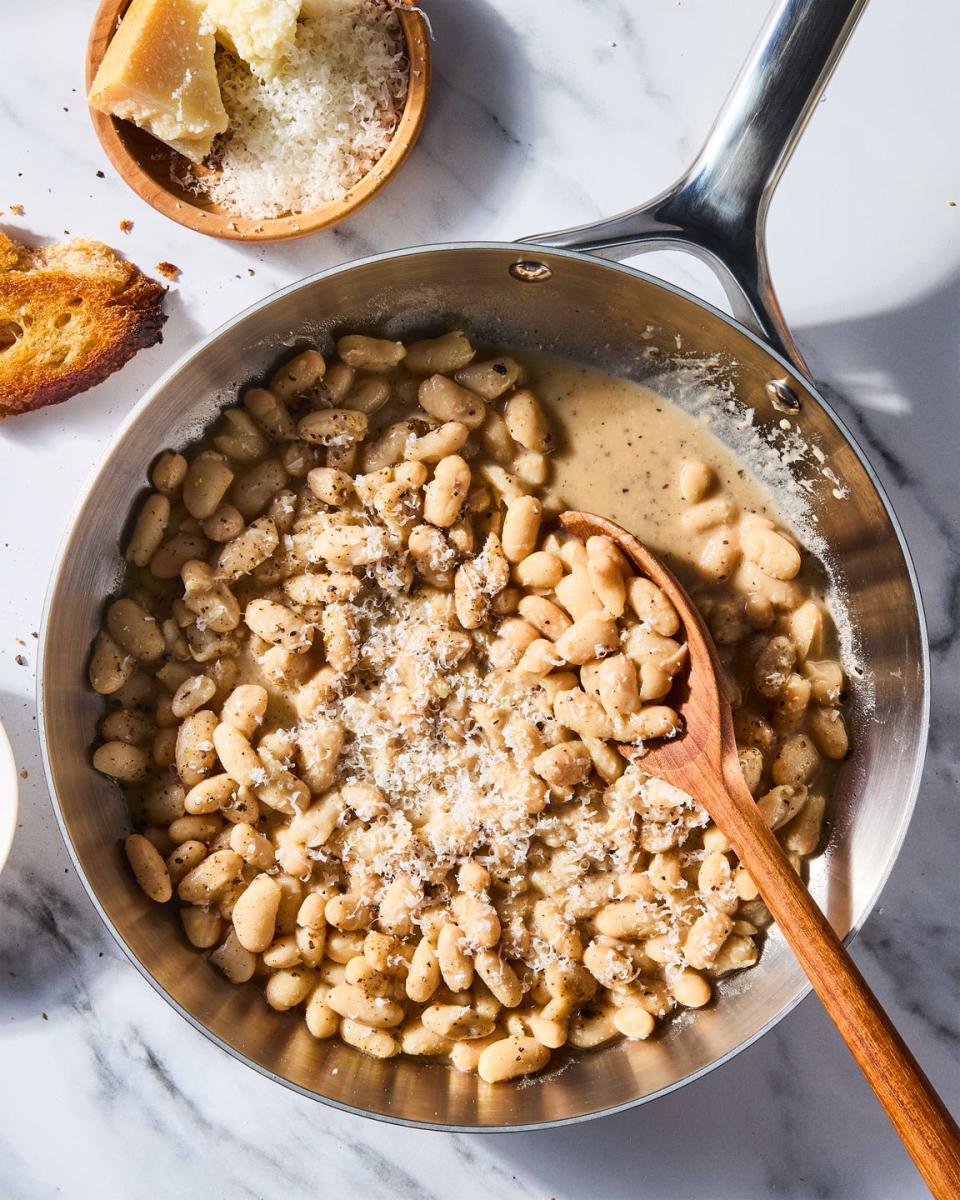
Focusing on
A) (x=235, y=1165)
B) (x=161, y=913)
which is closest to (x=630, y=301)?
(x=161, y=913)

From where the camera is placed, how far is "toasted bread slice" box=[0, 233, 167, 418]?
1089 millimetres

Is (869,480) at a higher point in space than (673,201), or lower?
lower

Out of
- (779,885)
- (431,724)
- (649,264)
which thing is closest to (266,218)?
(649,264)

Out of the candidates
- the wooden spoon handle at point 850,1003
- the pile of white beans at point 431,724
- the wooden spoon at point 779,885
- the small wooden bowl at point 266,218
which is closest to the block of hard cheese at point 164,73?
the small wooden bowl at point 266,218

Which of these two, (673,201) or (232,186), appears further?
(232,186)

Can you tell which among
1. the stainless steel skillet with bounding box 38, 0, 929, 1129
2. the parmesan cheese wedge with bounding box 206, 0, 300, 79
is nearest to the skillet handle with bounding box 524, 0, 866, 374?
the stainless steel skillet with bounding box 38, 0, 929, 1129

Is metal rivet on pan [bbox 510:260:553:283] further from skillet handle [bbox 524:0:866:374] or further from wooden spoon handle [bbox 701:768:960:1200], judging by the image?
wooden spoon handle [bbox 701:768:960:1200]

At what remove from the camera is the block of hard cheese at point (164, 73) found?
100 cm

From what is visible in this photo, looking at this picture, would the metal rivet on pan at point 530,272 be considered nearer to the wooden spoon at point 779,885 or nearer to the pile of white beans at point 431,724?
the pile of white beans at point 431,724

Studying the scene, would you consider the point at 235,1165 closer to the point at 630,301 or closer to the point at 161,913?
the point at 161,913

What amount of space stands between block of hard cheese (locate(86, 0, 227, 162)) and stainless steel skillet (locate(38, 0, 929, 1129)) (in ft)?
0.69

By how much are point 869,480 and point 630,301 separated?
0.29 m

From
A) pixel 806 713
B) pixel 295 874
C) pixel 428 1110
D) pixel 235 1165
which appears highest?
pixel 806 713

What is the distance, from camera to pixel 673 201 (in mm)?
947
